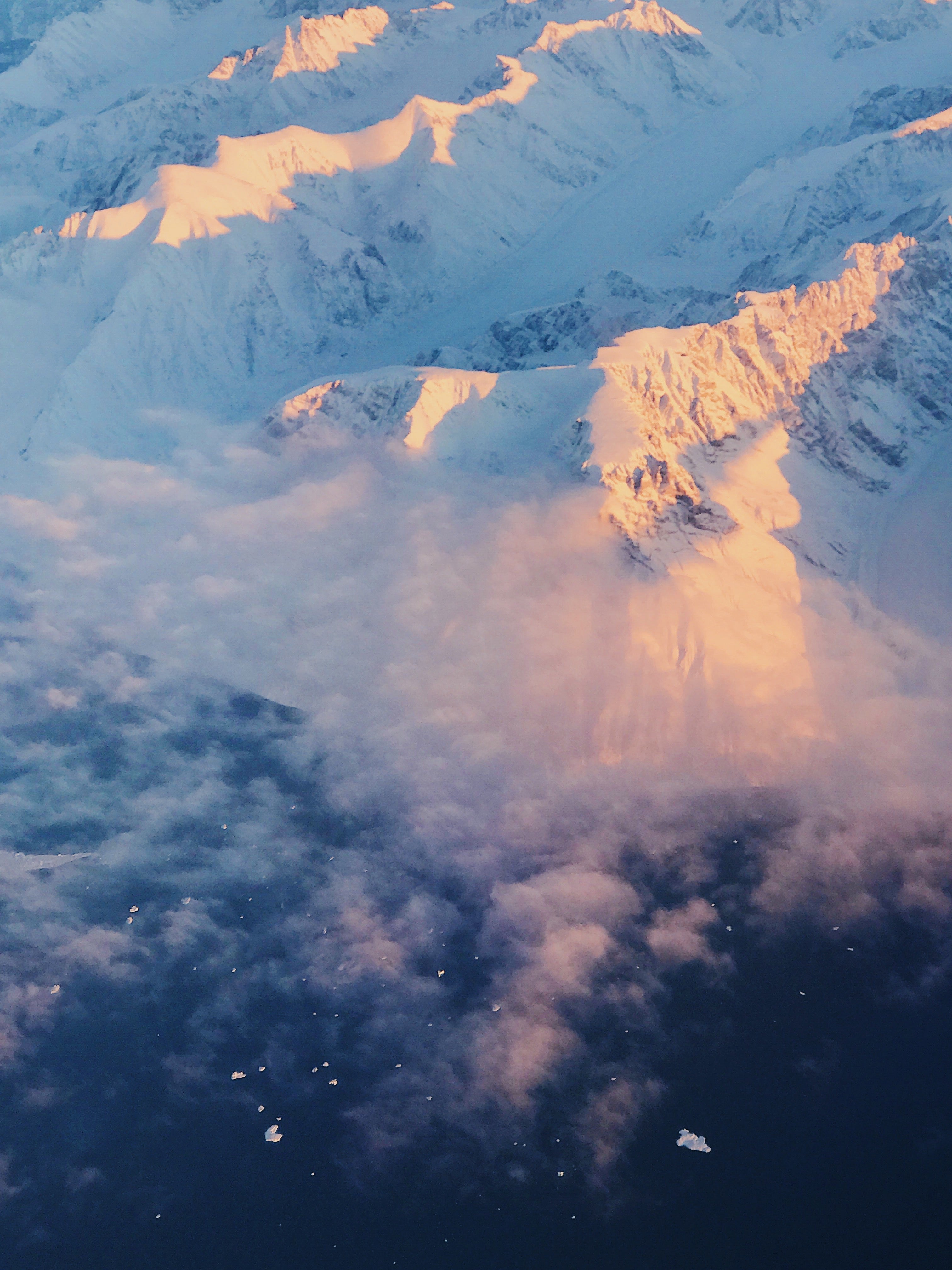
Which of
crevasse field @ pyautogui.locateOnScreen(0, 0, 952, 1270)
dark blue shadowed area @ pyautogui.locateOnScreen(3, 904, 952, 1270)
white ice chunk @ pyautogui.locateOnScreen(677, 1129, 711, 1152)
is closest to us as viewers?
dark blue shadowed area @ pyautogui.locateOnScreen(3, 904, 952, 1270)

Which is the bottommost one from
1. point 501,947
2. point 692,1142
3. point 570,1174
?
point 570,1174

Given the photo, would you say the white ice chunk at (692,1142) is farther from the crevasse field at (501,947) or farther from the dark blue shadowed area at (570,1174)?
the dark blue shadowed area at (570,1174)

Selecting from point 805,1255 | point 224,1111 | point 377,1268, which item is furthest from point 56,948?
point 805,1255

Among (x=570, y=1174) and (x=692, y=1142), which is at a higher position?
(x=692, y=1142)

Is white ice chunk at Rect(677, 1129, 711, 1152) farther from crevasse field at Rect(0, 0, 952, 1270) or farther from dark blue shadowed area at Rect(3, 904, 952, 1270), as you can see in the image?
dark blue shadowed area at Rect(3, 904, 952, 1270)

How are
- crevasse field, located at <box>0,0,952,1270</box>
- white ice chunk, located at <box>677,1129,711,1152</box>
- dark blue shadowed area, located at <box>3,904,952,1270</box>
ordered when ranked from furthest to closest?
white ice chunk, located at <box>677,1129,711,1152</box>, crevasse field, located at <box>0,0,952,1270</box>, dark blue shadowed area, located at <box>3,904,952,1270</box>

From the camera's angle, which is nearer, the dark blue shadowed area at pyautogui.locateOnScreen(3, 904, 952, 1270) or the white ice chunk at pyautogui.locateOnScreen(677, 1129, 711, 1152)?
the dark blue shadowed area at pyautogui.locateOnScreen(3, 904, 952, 1270)

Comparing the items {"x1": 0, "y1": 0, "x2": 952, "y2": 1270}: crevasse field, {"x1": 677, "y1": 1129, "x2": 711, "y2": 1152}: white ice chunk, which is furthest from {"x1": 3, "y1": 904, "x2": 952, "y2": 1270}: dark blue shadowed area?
{"x1": 677, "y1": 1129, "x2": 711, "y2": 1152}: white ice chunk

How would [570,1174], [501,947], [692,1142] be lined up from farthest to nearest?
[501,947], [692,1142], [570,1174]

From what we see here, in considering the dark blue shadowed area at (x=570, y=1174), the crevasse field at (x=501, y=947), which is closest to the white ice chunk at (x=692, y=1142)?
the crevasse field at (x=501, y=947)

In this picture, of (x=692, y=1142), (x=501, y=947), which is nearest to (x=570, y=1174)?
(x=692, y=1142)

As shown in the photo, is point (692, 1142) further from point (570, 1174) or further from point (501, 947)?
point (501, 947)
